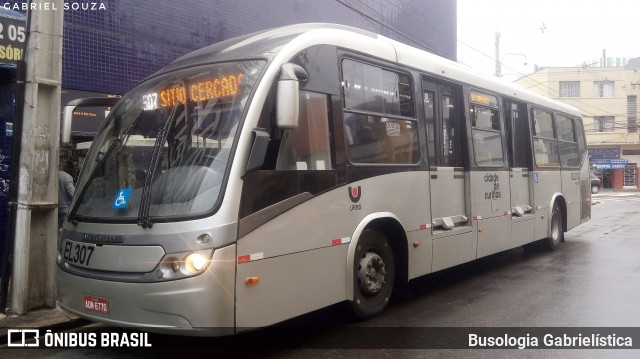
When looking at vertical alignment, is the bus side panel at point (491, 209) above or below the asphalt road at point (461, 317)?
above

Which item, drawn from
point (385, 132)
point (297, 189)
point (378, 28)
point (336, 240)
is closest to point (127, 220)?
point (297, 189)

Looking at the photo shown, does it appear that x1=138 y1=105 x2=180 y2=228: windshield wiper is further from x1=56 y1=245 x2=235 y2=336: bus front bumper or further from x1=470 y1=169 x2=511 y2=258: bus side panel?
x1=470 y1=169 x2=511 y2=258: bus side panel

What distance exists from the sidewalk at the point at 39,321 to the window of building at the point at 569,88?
48545 millimetres

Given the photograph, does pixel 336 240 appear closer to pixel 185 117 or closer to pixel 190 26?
pixel 185 117

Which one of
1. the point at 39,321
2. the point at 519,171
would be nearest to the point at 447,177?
the point at 519,171

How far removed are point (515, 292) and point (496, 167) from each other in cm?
217

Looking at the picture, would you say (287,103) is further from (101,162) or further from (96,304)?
(96,304)

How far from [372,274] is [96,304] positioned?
2810mm

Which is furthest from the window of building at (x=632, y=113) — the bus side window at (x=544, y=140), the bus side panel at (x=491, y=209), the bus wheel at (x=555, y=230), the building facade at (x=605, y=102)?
the bus side panel at (x=491, y=209)

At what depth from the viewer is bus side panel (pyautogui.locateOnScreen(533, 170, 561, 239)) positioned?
9.99 meters

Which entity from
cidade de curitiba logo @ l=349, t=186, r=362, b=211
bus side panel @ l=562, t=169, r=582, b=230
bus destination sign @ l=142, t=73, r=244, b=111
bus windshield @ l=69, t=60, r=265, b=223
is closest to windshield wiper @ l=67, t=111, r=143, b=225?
bus windshield @ l=69, t=60, r=265, b=223

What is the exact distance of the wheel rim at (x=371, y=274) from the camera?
5.71 metres

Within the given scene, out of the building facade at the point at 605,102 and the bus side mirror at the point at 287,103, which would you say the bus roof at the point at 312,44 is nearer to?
the bus side mirror at the point at 287,103

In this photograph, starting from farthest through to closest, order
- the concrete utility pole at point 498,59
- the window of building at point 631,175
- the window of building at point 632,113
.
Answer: the window of building at point 631,175, the window of building at point 632,113, the concrete utility pole at point 498,59
